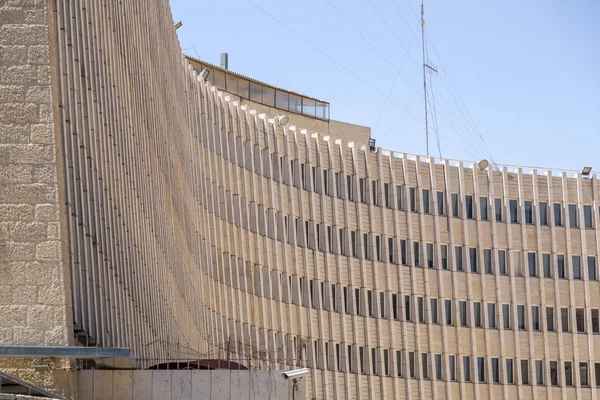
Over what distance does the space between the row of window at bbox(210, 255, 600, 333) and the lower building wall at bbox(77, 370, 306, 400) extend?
109 ft

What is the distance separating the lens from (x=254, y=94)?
251 ft

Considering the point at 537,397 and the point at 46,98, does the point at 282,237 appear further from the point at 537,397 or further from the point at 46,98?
the point at 46,98

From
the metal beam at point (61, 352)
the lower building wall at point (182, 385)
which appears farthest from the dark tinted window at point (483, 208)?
the metal beam at point (61, 352)

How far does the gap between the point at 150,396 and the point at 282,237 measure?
130 feet

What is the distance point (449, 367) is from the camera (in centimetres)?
7019

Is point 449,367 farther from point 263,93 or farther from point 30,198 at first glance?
point 30,198

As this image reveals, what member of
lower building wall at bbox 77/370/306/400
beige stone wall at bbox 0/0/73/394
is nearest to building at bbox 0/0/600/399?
beige stone wall at bbox 0/0/73/394

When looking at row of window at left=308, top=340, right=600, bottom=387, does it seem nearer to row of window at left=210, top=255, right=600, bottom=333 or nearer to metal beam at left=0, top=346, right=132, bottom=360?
row of window at left=210, top=255, right=600, bottom=333

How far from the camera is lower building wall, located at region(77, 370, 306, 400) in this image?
24.1m

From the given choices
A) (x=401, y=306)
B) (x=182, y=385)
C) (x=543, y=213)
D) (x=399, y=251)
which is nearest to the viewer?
(x=182, y=385)

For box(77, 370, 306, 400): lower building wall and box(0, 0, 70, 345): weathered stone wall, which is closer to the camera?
box(0, 0, 70, 345): weathered stone wall

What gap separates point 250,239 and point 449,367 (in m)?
14.8

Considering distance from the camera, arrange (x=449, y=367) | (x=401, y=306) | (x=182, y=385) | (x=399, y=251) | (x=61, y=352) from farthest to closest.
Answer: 1. (x=449, y=367)
2. (x=399, y=251)
3. (x=401, y=306)
4. (x=182, y=385)
5. (x=61, y=352)

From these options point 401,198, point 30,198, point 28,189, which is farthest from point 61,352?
point 401,198
